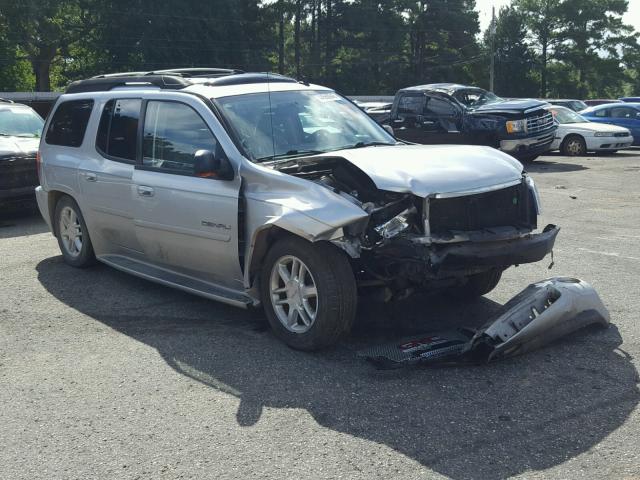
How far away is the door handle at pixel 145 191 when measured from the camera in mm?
6289

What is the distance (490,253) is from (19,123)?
31.7 ft

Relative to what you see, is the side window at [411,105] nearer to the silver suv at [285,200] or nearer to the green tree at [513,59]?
the silver suv at [285,200]

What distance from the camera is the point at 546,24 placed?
80.4 metres

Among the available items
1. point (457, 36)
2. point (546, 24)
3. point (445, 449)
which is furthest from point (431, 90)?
point (546, 24)

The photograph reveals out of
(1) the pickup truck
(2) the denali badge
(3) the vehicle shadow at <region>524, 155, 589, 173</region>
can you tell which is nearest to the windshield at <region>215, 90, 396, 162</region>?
(2) the denali badge

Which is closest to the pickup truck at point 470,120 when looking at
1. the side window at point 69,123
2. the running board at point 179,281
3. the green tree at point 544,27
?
the side window at point 69,123

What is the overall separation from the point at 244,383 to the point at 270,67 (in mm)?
57673

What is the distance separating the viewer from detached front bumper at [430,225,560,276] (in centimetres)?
491

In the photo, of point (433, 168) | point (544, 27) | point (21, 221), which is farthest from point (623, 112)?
point (544, 27)

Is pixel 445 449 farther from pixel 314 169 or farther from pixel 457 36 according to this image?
pixel 457 36

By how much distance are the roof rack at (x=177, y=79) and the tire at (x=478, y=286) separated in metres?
2.42

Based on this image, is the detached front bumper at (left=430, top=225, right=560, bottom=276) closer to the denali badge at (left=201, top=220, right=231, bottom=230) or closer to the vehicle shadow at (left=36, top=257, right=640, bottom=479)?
the vehicle shadow at (left=36, top=257, right=640, bottom=479)

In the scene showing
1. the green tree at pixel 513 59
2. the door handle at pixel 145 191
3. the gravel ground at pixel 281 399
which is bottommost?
the gravel ground at pixel 281 399

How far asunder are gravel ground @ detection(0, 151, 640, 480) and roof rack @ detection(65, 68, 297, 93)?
1883 mm
